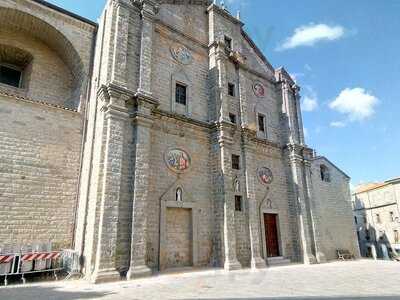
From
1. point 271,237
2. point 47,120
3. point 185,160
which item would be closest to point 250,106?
point 185,160

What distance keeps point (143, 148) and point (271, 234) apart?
8.74 meters

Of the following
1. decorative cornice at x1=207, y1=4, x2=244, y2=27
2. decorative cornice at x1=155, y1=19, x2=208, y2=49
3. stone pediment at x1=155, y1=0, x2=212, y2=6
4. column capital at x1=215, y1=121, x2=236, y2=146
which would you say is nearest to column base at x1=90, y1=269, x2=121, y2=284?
column capital at x1=215, y1=121, x2=236, y2=146

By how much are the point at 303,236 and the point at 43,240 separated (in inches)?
498

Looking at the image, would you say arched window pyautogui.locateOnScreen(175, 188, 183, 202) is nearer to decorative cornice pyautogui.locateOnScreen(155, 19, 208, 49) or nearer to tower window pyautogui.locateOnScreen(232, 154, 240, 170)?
tower window pyautogui.locateOnScreen(232, 154, 240, 170)

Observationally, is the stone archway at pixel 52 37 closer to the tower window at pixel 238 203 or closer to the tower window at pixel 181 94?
the tower window at pixel 181 94

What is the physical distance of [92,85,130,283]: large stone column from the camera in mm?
8992

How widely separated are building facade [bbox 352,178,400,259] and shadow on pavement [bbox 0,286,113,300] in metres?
33.1

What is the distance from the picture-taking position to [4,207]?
9.91 meters

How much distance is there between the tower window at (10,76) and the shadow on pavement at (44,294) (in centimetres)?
917

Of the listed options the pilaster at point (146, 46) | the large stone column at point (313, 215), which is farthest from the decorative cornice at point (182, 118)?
the large stone column at point (313, 215)

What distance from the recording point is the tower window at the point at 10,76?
1312 cm

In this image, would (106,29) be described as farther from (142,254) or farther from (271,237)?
(271,237)

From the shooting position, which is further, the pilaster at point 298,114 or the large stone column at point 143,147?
the pilaster at point 298,114

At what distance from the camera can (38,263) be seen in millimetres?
9461
